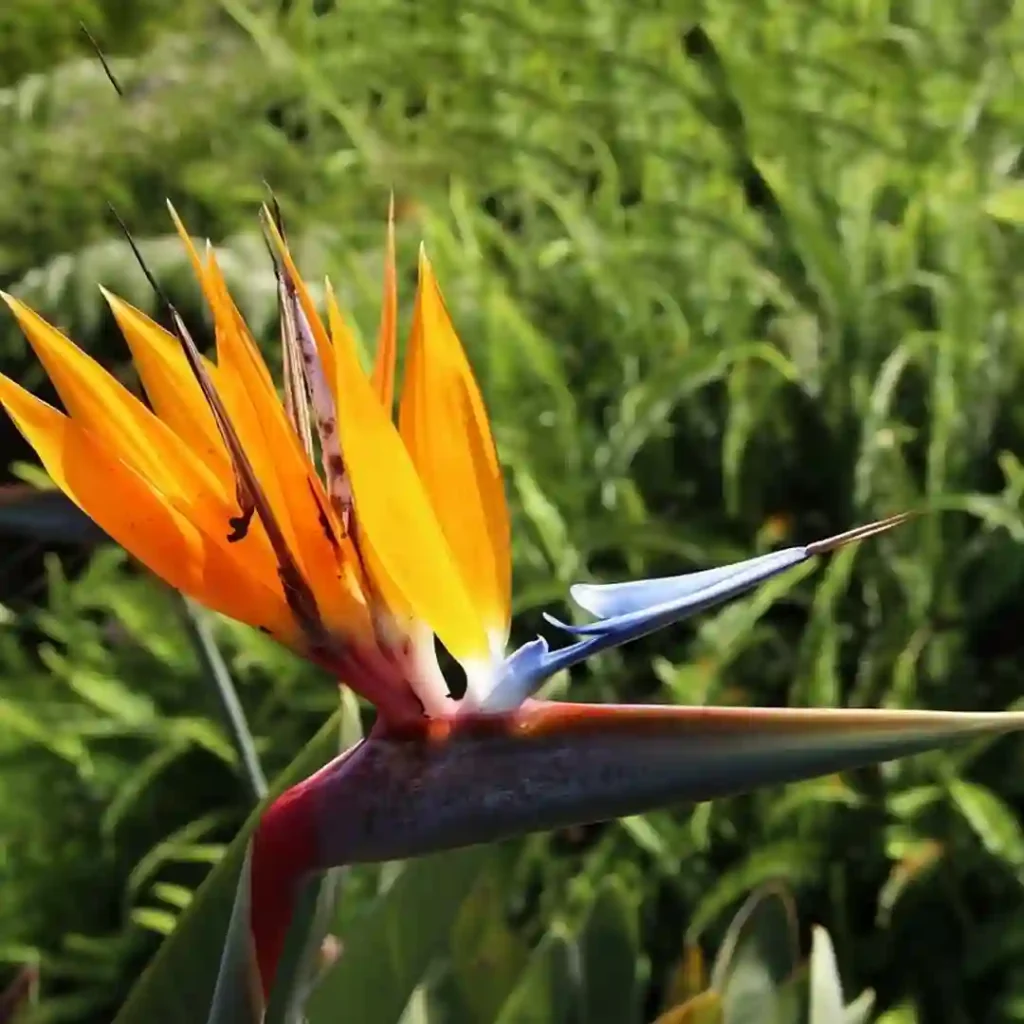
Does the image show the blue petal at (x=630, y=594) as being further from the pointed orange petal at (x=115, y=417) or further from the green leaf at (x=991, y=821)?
the green leaf at (x=991, y=821)

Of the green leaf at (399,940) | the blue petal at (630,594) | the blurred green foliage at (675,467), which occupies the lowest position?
the blurred green foliage at (675,467)

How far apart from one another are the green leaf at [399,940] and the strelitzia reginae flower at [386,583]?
0.85ft

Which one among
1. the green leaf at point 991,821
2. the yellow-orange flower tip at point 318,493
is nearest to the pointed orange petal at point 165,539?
the yellow-orange flower tip at point 318,493

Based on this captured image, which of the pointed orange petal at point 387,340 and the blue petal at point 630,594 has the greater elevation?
the pointed orange petal at point 387,340

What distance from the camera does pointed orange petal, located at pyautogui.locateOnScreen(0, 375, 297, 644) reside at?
324mm

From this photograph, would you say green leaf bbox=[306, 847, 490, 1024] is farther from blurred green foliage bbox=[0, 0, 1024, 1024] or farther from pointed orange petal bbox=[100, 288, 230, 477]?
pointed orange petal bbox=[100, 288, 230, 477]

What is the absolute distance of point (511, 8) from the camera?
1763 mm

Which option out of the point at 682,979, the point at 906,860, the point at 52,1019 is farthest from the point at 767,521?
the point at 52,1019

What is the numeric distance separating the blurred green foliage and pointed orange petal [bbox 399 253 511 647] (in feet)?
1.06

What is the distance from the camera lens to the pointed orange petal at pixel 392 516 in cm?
30

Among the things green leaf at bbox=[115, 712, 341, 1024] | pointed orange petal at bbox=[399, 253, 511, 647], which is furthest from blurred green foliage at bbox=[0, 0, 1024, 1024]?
pointed orange petal at bbox=[399, 253, 511, 647]

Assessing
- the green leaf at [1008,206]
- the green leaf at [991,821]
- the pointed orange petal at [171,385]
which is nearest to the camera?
the pointed orange petal at [171,385]

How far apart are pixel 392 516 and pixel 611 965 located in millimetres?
426

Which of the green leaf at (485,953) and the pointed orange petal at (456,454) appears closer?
the pointed orange petal at (456,454)
